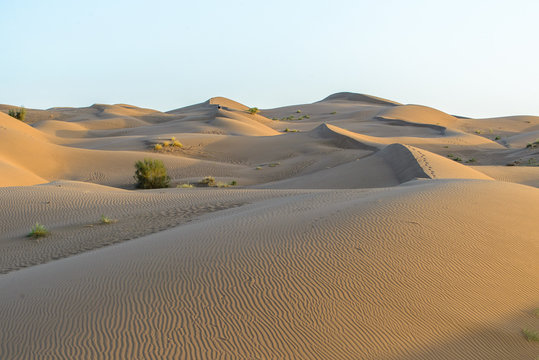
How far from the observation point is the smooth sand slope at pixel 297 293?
4594 millimetres

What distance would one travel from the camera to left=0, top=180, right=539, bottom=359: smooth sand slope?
15.1ft

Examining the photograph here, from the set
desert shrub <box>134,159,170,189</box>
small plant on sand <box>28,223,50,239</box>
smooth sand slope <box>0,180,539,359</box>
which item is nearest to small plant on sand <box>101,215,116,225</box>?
small plant on sand <box>28,223,50,239</box>

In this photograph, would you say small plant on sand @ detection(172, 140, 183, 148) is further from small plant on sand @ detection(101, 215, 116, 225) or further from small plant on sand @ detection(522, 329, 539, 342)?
small plant on sand @ detection(522, 329, 539, 342)

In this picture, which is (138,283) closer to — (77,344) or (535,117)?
(77,344)

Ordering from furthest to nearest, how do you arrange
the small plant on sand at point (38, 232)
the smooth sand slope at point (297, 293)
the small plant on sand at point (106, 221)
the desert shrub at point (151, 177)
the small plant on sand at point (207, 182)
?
1. the small plant on sand at point (207, 182)
2. the desert shrub at point (151, 177)
3. the small plant on sand at point (106, 221)
4. the small plant on sand at point (38, 232)
5. the smooth sand slope at point (297, 293)

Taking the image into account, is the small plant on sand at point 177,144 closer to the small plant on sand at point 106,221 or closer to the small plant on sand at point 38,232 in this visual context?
the small plant on sand at point 106,221

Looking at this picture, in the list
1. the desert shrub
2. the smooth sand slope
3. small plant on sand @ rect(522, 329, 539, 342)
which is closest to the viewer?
the smooth sand slope

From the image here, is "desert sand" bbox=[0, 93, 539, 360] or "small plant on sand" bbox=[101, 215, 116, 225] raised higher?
"desert sand" bbox=[0, 93, 539, 360]

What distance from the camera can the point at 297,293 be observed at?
5.35 m

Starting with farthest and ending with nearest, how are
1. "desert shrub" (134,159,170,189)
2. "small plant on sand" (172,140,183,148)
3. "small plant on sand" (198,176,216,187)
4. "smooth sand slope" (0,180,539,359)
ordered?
"small plant on sand" (172,140,183,148) < "small plant on sand" (198,176,216,187) < "desert shrub" (134,159,170,189) < "smooth sand slope" (0,180,539,359)

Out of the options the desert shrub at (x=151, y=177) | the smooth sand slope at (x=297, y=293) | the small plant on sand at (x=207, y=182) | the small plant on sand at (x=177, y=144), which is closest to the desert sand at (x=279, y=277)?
the smooth sand slope at (x=297, y=293)

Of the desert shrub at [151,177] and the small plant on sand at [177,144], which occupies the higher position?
the small plant on sand at [177,144]

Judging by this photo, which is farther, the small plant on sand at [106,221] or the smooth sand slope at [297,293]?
the small plant on sand at [106,221]

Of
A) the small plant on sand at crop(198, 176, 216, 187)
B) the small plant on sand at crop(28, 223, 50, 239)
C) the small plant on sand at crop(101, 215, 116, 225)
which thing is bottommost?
the small plant on sand at crop(198, 176, 216, 187)
